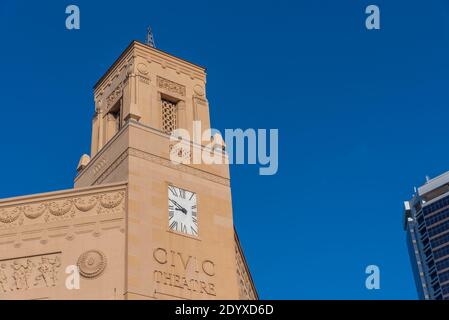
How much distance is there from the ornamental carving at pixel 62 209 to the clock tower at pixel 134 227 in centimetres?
4

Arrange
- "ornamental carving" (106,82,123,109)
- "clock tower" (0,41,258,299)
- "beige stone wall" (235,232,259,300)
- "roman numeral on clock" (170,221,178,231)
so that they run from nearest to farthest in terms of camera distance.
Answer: "clock tower" (0,41,258,299)
"roman numeral on clock" (170,221,178,231)
"beige stone wall" (235,232,259,300)
"ornamental carving" (106,82,123,109)

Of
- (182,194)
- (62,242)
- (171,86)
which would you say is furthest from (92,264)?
(171,86)

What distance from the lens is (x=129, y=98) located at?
30047 millimetres

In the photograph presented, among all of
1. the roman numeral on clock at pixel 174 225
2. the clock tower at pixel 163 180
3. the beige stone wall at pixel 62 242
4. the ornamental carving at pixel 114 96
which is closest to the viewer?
the beige stone wall at pixel 62 242

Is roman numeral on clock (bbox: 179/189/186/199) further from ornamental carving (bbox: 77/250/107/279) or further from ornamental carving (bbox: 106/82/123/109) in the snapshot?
ornamental carving (bbox: 106/82/123/109)

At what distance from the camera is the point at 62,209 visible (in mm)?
26203

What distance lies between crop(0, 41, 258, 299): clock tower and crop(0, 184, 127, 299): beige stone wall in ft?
0.12

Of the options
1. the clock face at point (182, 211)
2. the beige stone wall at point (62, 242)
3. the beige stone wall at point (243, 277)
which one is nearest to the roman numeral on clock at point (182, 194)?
the clock face at point (182, 211)

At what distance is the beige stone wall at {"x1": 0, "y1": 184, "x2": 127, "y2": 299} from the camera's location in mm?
24422

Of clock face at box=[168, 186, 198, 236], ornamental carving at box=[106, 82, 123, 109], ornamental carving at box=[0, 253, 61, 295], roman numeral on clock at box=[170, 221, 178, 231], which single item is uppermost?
ornamental carving at box=[106, 82, 123, 109]

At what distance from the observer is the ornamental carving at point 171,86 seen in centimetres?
3152

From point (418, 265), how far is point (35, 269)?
94367 millimetres

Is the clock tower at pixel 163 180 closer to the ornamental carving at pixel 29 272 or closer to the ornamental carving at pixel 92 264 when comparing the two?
the ornamental carving at pixel 92 264

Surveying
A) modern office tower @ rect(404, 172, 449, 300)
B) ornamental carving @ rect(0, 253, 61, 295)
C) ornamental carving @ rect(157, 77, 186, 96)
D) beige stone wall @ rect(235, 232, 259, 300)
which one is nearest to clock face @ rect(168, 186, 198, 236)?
beige stone wall @ rect(235, 232, 259, 300)
